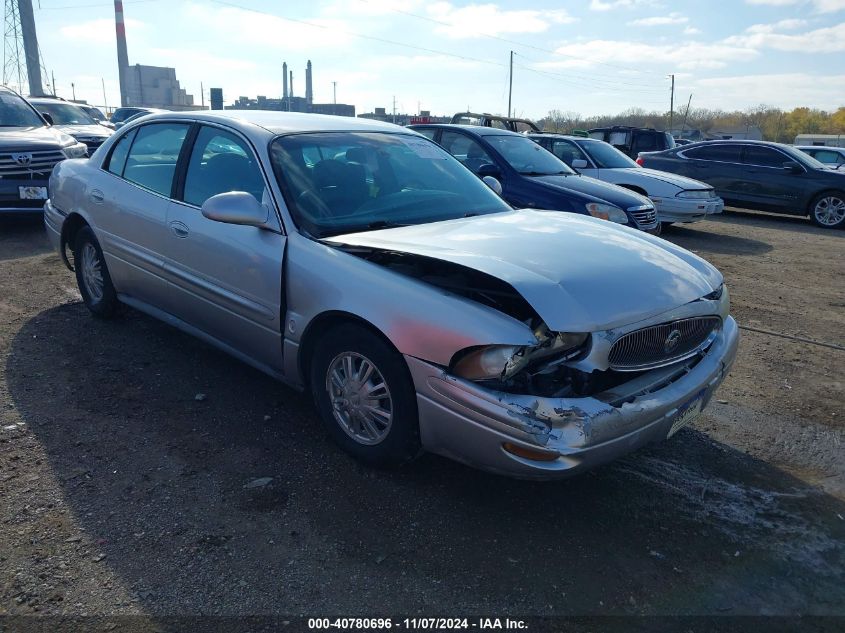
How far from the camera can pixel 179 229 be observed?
4008mm

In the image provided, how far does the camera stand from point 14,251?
7.70 m

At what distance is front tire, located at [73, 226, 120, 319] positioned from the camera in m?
4.99

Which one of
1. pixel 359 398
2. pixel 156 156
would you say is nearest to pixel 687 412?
pixel 359 398

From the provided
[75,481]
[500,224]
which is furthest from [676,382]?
[75,481]

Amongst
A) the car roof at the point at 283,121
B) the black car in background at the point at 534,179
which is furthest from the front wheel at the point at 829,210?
the car roof at the point at 283,121

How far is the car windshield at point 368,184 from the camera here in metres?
3.55

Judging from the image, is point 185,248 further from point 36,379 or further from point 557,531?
point 557,531

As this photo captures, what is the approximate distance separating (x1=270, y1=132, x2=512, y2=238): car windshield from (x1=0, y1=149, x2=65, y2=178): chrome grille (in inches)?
236

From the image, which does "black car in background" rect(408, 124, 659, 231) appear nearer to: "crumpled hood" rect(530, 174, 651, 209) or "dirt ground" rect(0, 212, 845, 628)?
"crumpled hood" rect(530, 174, 651, 209)

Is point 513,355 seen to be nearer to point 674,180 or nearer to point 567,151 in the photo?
point 674,180

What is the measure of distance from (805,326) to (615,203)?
2.73 metres

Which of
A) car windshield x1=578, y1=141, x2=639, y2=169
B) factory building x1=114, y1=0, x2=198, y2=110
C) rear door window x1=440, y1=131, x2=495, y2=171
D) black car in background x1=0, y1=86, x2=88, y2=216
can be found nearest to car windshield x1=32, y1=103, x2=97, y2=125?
black car in background x1=0, y1=86, x2=88, y2=216

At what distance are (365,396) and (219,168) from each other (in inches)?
70.6

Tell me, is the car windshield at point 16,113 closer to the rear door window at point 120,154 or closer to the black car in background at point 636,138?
the rear door window at point 120,154
